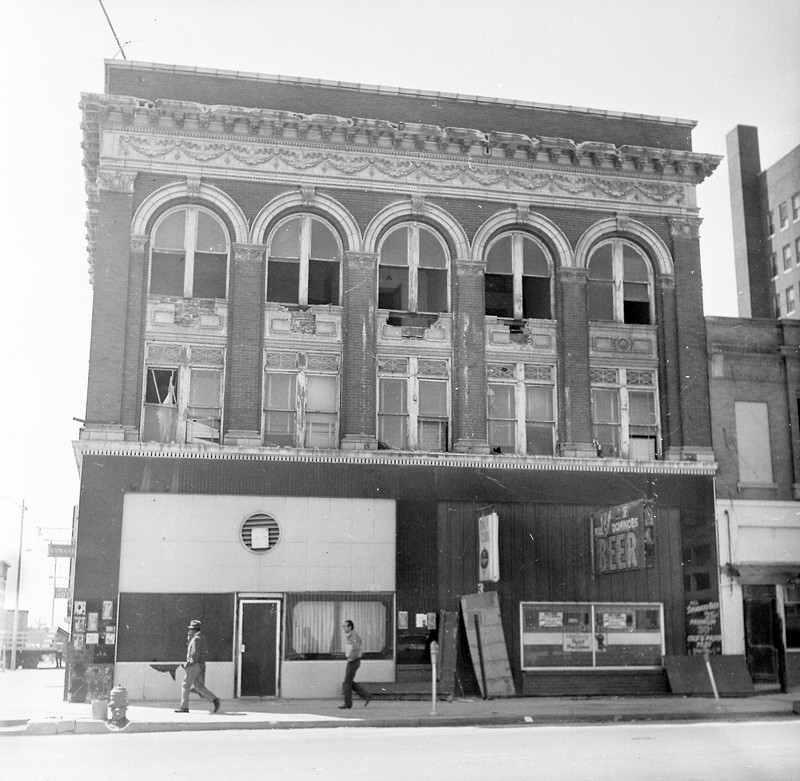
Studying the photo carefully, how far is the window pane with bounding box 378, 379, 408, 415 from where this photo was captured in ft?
91.8

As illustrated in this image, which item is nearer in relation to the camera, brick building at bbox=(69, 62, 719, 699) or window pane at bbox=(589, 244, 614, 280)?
brick building at bbox=(69, 62, 719, 699)

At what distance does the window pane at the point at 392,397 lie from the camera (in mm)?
27984

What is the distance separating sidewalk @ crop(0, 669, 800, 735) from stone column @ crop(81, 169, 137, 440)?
21.4 feet

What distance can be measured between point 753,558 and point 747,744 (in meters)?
12.9

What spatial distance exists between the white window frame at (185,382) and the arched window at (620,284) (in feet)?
32.5

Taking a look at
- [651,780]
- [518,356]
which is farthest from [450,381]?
[651,780]

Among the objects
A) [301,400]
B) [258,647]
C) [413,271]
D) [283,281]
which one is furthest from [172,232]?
[258,647]

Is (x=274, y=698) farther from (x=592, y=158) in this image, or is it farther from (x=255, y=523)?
(x=592, y=158)

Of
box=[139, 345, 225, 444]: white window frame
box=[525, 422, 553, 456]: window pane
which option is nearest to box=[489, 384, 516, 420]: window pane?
box=[525, 422, 553, 456]: window pane

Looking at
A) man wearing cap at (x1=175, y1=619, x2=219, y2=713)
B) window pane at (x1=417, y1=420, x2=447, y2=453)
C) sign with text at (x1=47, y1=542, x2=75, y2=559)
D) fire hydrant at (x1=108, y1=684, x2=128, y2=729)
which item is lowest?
fire hydrant at (x1=108, y1=684, x2=128, y2=729)

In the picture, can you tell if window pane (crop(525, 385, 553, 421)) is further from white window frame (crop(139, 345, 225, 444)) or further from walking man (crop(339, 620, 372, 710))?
walking man (crop(339, 620, 372, 710))

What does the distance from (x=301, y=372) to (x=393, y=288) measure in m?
3.25

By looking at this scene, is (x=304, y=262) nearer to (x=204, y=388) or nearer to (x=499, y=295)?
(x=204, y=388)

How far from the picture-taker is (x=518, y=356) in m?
28.8
